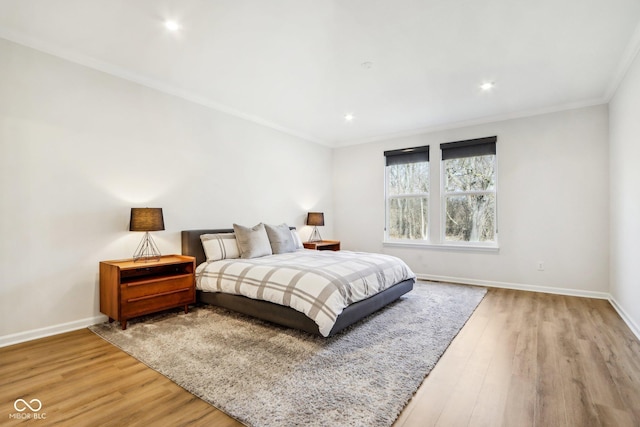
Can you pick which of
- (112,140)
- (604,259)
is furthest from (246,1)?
(604,259)

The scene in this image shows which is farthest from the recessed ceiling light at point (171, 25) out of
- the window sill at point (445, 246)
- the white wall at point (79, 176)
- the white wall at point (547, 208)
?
the window sill at point (445, 246)

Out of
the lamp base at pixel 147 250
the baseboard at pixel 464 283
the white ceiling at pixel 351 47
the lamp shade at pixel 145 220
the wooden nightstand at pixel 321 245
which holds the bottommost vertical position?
the baseboard at pixel 464 283

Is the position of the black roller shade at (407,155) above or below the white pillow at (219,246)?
above

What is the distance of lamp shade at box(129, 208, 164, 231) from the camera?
3100mm

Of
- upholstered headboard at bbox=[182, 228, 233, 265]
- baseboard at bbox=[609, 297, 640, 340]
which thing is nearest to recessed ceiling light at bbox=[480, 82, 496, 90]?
baseboard at bbox=[609, 297, 640, 340]

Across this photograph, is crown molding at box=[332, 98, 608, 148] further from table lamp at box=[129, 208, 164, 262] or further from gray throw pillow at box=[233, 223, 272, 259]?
table lamp at box=[129, 208, 164, 262]

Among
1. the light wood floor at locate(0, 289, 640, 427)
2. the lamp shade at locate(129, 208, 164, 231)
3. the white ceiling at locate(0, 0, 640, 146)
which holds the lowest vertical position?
the light wood floor at locate(0, 289, 640, 427)

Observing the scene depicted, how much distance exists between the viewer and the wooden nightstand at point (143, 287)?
113 inches

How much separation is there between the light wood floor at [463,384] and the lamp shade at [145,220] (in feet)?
3.49

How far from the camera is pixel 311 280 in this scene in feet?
8.94

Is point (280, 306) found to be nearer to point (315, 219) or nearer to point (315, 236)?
point (315, 219)

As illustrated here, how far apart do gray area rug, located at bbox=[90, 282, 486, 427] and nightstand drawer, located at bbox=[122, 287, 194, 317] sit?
0.47 feet

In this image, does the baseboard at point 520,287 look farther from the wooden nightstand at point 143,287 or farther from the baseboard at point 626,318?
the wooden nightstand at point 143,287

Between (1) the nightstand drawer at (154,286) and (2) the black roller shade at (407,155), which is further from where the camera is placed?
(2) the black roller shade at (407,155)
